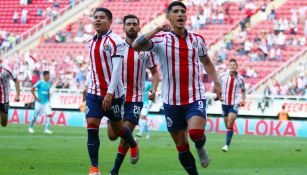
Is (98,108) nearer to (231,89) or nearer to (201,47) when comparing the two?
(201,47)

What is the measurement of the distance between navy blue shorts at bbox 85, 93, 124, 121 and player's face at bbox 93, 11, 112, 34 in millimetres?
1084

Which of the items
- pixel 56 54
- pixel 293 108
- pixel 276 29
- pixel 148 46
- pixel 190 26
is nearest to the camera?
pixel 148 46

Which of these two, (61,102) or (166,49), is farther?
(61,102)

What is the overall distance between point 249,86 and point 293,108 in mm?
3817

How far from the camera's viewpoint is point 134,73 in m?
16.4

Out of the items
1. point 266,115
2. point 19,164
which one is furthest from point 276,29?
point 19,164

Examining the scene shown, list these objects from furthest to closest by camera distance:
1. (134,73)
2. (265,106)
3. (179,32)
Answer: (265,106)
(134,73)
(179,32)

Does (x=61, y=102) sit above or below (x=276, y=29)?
below

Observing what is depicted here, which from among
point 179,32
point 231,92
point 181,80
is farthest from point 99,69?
point 231,92

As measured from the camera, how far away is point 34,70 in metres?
48.1

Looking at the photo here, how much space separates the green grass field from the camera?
1648cm

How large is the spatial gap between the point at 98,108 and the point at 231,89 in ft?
Answer: 34.3

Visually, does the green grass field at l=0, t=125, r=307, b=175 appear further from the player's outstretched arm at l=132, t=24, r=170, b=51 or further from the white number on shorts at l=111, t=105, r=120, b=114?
the player's outstretched arm at l=132, t=24, r=170, b=51

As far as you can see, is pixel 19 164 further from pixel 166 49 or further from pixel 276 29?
pixel 276 29
